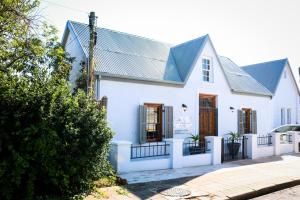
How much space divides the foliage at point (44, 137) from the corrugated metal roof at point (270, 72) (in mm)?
20221

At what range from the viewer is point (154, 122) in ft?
39.5

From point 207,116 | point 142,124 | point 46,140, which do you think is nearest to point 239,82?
point 207,116

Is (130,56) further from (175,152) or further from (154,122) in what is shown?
(175,152)

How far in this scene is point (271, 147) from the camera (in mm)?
13953

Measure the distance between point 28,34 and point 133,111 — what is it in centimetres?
510

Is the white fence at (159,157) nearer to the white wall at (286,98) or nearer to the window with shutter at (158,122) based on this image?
the window with shutter at (158,122)

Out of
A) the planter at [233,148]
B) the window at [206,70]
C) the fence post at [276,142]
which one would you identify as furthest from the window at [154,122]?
the fence post at [276,142]

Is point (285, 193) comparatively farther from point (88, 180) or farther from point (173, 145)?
point (88, 180)

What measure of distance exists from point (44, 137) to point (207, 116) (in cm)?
1037

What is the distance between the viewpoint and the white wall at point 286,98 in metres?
22.2

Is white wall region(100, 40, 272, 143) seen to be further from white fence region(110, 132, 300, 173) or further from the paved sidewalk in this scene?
the paved sidewalk

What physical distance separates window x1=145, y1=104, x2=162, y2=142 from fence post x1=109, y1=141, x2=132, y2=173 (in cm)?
314

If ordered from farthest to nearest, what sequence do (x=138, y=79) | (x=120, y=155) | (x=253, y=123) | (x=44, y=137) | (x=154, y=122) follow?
(x=253, y=123) < (x=154, y=122) < (x=138, y=79) < (x=120, y=155) < (x=44, y=137)

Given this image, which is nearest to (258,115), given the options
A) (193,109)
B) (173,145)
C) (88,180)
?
(193,109)
